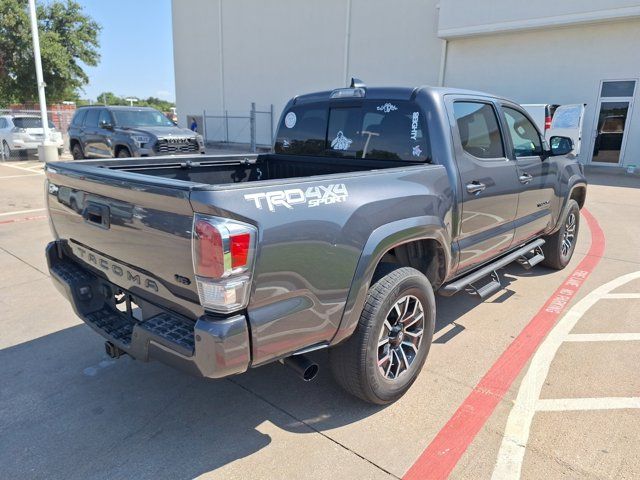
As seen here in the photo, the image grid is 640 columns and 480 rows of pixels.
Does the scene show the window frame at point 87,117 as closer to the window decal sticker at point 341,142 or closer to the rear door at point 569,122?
the window decal sticker at point 341,142

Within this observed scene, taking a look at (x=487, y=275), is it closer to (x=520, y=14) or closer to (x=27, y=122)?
(x=520, y=14)

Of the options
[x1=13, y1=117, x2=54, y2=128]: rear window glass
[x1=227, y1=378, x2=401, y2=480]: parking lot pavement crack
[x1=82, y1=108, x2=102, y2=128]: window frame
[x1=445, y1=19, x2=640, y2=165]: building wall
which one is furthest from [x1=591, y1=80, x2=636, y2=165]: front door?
[x1=13, y1=117, x2=54, y2=128]: rear window glass

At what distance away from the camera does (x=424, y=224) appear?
3010mm

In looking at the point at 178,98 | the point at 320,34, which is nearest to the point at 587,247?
the point at 320,34

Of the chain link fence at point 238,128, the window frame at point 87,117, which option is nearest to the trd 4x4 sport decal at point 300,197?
the window frame at point 87,117

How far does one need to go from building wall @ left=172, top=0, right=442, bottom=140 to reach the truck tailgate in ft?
64.1

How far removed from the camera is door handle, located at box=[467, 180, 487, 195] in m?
3.48

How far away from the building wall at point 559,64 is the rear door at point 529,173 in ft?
47.6

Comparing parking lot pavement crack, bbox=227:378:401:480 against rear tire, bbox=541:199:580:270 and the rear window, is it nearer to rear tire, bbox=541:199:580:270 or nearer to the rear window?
the rear window

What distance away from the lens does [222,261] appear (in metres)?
2.01

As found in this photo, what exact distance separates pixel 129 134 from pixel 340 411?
1145 cm

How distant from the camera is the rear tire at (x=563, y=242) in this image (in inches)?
218

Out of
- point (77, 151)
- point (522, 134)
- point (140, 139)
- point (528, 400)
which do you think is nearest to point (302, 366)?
point (528, 400)

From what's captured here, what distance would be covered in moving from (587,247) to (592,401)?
4.57 metres
